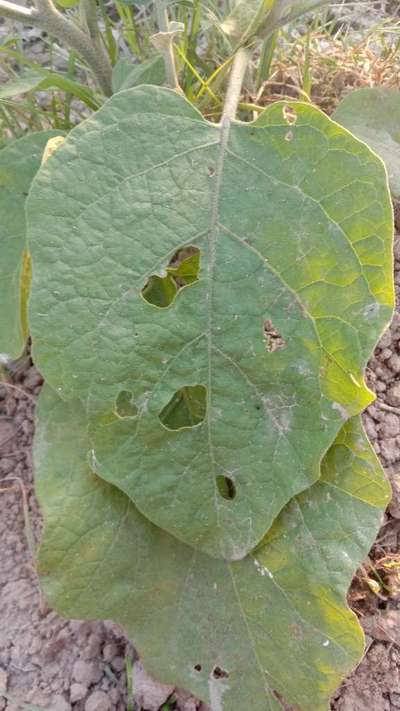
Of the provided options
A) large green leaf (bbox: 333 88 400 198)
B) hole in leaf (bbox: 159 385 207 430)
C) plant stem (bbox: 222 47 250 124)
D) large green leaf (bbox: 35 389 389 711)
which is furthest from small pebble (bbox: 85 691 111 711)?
large green leaf (bbox: 333 88 400 198)

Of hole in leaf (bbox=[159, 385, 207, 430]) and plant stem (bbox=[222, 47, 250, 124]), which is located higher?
plant stem (bbox=[222, 47, 250, 124])

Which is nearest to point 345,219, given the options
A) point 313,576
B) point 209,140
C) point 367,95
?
point 209,140

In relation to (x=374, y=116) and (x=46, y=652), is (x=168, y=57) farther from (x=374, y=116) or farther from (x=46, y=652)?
(x=46, y=652)

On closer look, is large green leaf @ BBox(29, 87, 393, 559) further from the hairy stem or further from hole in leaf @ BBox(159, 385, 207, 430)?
the hairy stem

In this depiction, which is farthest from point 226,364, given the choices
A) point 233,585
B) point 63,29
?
point 63,29

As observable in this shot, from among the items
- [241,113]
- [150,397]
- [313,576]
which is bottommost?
[313,576]

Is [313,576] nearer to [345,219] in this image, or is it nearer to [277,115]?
[345,219]

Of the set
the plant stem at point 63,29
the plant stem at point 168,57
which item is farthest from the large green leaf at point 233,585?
the plant stem at point 63,29
